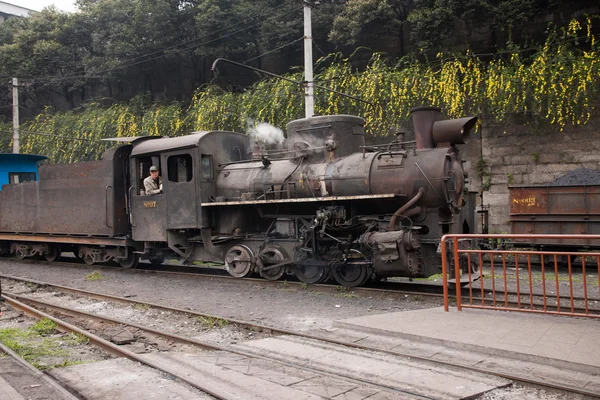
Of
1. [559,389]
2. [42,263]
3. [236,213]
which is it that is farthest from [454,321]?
[42,263]

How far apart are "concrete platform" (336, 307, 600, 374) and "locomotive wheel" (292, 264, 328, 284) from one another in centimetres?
315

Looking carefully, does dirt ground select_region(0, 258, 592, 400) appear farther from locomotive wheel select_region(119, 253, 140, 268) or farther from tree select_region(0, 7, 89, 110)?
tree select_region(0, 7, 89, 110)

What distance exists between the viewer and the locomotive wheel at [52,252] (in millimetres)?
14586

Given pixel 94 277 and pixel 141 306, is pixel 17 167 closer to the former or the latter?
pixel 94 277

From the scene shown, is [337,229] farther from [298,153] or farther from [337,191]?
[298,153]

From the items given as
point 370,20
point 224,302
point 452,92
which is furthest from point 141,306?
point 370,20

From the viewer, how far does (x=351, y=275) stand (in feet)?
30.5

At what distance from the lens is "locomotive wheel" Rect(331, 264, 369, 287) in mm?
9125

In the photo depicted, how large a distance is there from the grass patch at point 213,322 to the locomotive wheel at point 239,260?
324 cm

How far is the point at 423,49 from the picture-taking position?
18094mm

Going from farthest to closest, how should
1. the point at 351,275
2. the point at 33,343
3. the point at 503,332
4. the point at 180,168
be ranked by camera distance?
the point at 180,168, the point at 351,275, the point at 33,343, the point at 503,332

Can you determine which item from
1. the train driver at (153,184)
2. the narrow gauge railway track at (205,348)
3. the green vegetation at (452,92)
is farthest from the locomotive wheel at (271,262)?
the green vegetation at (452,92)

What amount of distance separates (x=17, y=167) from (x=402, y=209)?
15.2 m

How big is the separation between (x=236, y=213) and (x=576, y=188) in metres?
8.05
